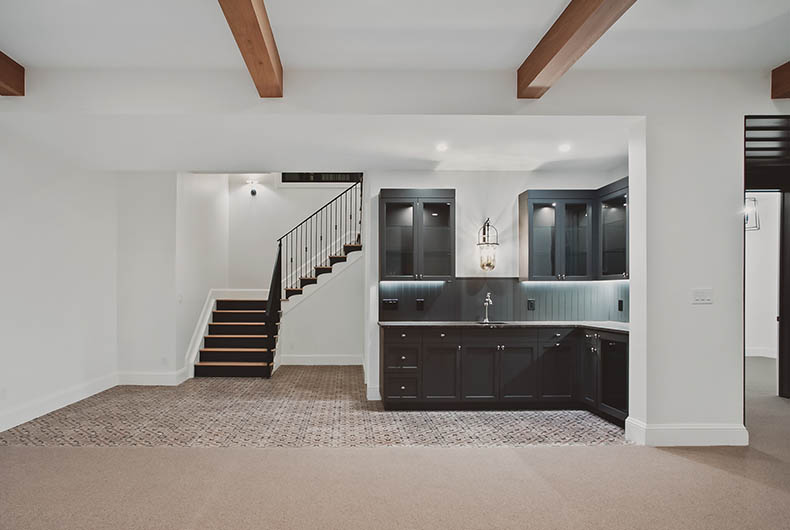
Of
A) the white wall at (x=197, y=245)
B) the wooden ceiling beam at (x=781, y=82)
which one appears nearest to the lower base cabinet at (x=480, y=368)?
the wooden ceiling beam at (x=781, y=82)

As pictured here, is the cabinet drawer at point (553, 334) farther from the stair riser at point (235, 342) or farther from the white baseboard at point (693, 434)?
the stair riser at point (235, 342)

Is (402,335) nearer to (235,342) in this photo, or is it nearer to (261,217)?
(235,342)

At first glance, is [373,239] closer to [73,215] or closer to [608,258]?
[608,258]

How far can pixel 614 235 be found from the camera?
6.12 metres

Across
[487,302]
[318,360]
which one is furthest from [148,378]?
[487,302]

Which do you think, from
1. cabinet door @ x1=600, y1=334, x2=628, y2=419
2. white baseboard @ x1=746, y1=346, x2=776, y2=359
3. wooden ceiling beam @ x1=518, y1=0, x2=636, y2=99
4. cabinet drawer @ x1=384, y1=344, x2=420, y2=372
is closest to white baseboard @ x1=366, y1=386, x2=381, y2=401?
cabinet drawer @ x1=384, y1=344, x2=420, y2=372

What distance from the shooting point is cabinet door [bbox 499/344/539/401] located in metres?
6.18

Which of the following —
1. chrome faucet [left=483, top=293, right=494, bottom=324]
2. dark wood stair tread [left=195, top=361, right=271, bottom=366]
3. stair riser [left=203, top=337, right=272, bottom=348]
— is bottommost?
dark wood stair tread [left=195, top=361, right=271, bottom=366]

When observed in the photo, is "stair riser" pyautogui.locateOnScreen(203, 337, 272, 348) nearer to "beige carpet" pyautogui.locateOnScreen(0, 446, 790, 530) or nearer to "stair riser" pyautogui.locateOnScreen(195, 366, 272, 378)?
"stair riser" pyautogui.locateOnScreen(195, 366, 272, 378)

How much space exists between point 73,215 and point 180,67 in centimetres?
286

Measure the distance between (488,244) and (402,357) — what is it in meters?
1.69

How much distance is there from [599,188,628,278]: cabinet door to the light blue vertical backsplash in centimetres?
51

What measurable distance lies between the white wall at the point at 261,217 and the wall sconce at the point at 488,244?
15.5ft

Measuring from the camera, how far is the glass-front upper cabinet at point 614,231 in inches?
231
